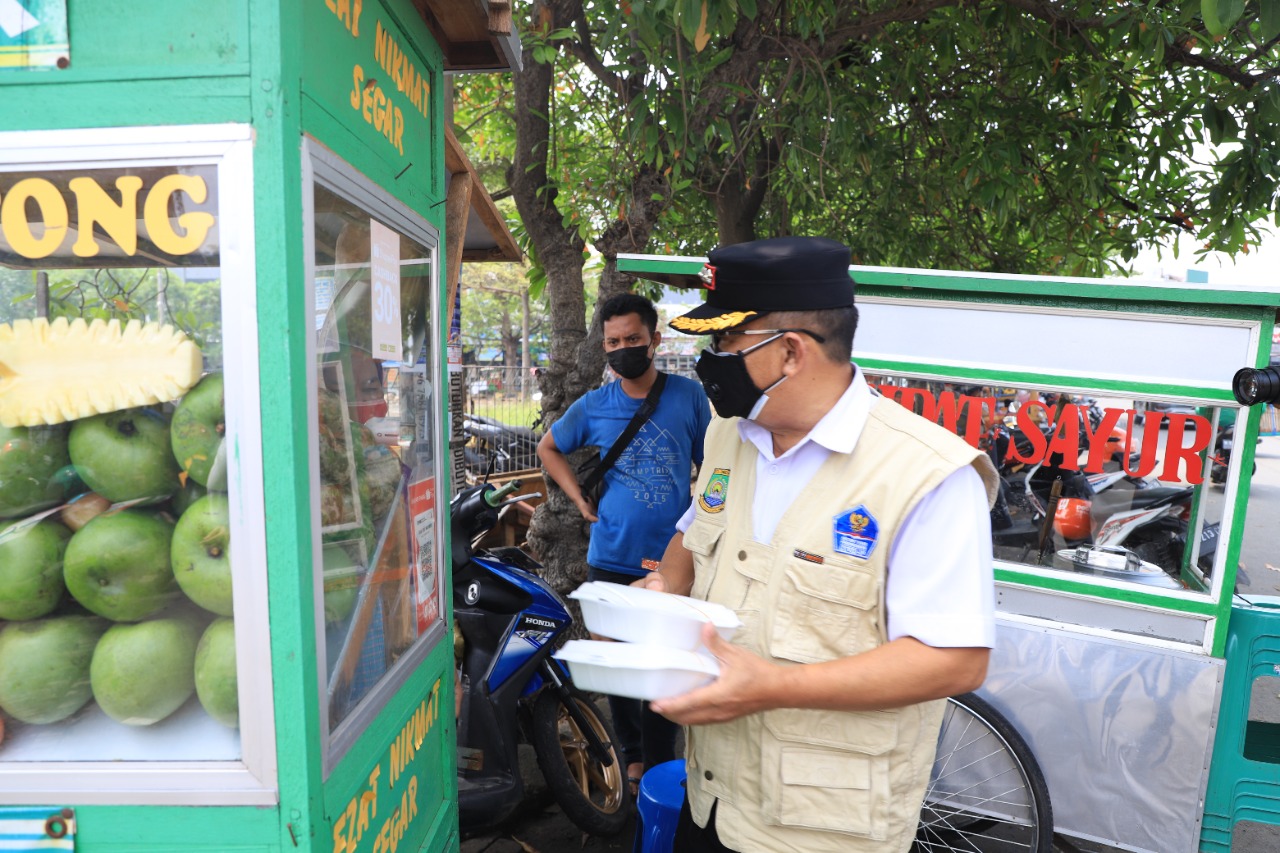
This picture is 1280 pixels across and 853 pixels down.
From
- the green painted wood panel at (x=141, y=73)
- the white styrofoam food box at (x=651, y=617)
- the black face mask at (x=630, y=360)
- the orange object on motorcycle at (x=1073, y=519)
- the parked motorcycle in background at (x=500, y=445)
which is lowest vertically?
the parked motorcycle in background at (x=500, y=445)

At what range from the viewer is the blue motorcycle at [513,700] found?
124 inches

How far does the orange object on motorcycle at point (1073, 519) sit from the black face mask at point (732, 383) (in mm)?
2058

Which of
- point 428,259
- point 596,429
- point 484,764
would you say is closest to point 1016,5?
point 596,429

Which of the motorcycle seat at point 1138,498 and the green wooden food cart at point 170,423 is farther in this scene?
the motorcycle seat at point 1138,498

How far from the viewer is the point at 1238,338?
2.68 m

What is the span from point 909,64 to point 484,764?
4606 mm

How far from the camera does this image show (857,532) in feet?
4.86

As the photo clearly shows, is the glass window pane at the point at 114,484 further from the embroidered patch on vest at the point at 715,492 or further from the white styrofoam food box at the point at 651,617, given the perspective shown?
the embroidered patch on vest at the point at 715,492

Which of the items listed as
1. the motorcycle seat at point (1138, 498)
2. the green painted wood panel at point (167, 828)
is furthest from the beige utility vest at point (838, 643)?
the motorcycle seat at point (1138, 498)

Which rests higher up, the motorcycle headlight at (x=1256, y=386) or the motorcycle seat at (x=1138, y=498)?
the motorcycle headlight at (x=1256, y=386)

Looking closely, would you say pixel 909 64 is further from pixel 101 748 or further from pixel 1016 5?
pixel 101 748

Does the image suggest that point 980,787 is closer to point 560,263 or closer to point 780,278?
point 780,278

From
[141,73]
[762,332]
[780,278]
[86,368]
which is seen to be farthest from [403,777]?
[141,73]

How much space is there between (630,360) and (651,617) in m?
2.10
